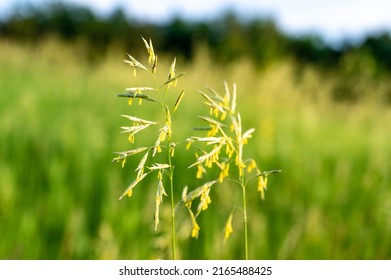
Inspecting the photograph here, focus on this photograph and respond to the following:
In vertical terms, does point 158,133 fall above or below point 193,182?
above

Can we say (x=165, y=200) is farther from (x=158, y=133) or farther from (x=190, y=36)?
(x=190, y=36)

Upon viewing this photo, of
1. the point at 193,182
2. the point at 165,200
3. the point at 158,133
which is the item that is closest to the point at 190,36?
the point at 193,182

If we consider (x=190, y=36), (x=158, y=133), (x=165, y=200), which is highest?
(x=190, y=36)

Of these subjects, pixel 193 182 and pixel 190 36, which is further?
pixel 190 36

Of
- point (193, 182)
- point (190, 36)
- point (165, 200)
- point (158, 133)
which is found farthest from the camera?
point (190, 36)

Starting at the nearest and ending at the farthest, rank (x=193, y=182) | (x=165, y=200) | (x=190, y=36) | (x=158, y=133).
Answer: (x=158, y=133)
(x=165, y=200)
(x=193, y=182)
(x=190, y=36)

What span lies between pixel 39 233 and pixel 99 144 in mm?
1175

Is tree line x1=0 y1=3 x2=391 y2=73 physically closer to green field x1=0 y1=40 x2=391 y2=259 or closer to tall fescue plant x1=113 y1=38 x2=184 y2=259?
green field x1=0 y1=40 x2=391 y2=259

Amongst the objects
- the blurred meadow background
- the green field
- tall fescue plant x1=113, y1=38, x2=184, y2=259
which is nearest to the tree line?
the blurred meadow background

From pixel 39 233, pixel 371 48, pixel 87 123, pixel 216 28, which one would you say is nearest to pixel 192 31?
pixel 216 28

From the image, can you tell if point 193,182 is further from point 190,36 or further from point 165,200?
point 190,36

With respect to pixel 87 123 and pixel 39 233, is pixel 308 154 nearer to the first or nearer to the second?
pixel 87 123

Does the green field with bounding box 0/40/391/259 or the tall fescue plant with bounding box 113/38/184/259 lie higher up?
the tall fescue plant with bounding box 113/38/184/259

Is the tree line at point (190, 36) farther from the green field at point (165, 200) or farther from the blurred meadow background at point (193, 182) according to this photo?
the green field at point (165, 200)
